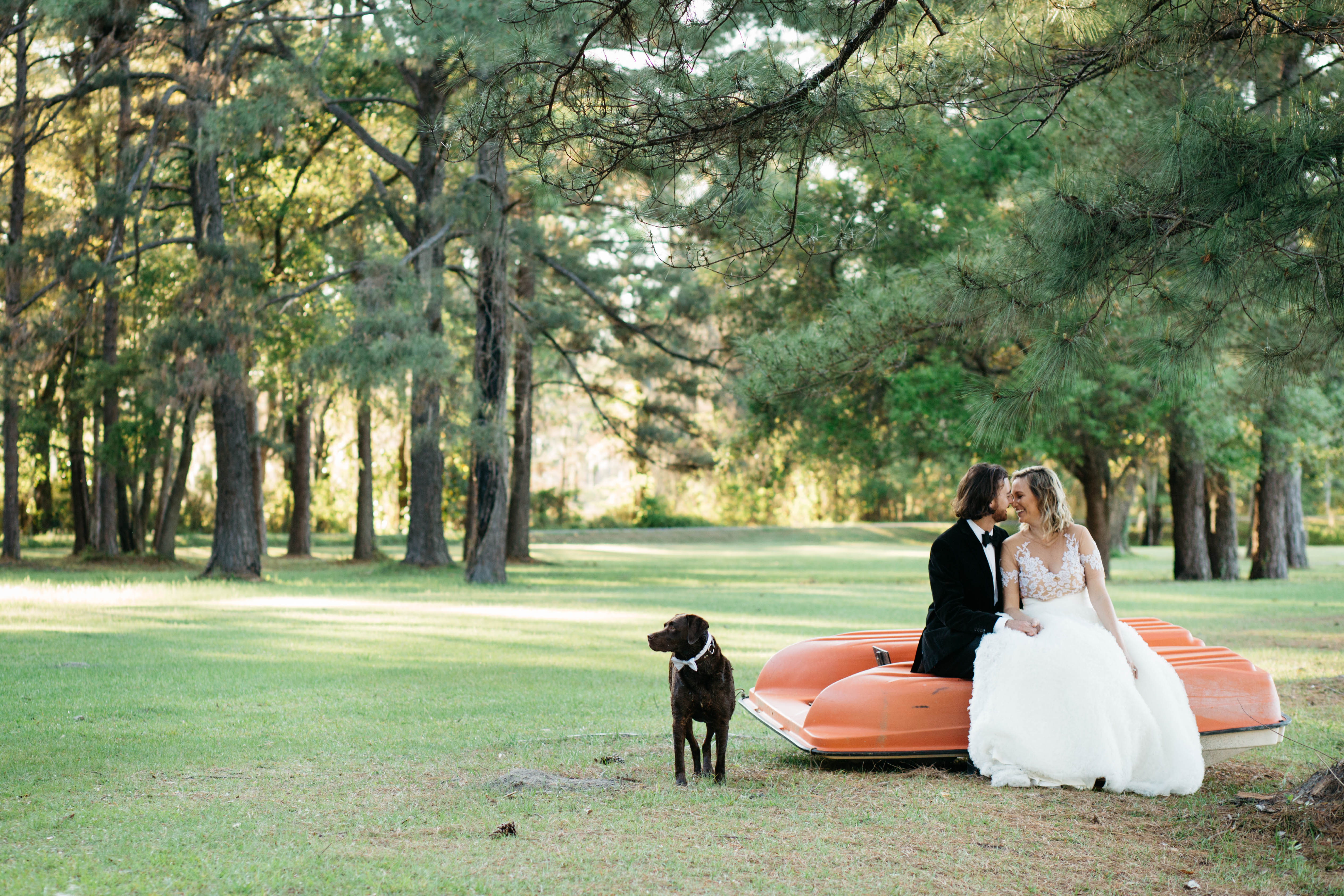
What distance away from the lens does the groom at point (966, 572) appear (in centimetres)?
581

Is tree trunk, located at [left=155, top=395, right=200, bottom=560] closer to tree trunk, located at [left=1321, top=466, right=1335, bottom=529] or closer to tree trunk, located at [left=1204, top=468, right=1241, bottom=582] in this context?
tree trunk, located at [left=1204, top=468, right=1241, bottom=582]

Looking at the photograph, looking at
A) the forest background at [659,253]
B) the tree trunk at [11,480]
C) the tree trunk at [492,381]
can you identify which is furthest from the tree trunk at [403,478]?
the tree trunk at [492,381]

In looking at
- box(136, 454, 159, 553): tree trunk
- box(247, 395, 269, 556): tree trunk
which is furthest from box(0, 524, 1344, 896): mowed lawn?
box(136, 454, 159, 553): tree trunk

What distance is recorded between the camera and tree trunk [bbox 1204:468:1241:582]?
24.3 meters

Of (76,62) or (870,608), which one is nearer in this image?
(870,608)

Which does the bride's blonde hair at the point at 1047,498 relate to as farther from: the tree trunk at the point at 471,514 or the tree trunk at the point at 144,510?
the tree trunk at the point at 144,510

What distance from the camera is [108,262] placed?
18.2 meters

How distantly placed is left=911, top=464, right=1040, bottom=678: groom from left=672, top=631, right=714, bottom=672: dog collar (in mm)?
1351

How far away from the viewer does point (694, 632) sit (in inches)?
201

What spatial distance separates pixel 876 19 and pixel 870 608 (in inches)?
473

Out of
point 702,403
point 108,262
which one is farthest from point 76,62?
point 702,403

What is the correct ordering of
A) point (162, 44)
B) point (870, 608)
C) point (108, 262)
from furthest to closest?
point (162, 44)
point (108, 262)
point (870, 608)

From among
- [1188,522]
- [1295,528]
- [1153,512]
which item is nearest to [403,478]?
[1188,522]

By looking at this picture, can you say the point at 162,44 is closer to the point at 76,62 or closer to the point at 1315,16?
the point at 76,62
